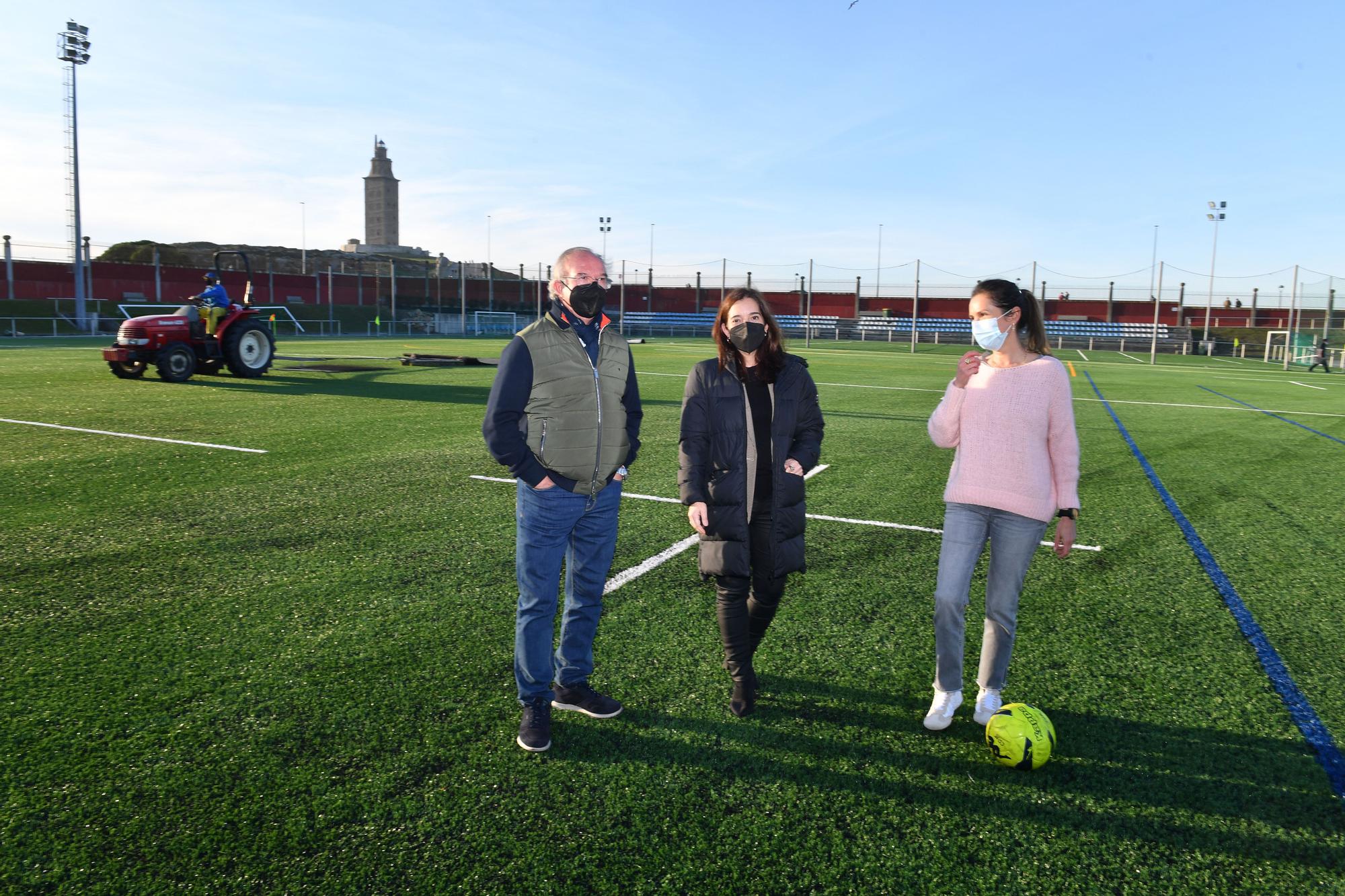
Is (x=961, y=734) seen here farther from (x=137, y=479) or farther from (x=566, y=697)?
(x=137, y=479)

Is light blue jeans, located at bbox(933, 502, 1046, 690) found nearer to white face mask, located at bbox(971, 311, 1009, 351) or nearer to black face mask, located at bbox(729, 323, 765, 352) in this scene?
white face mask, located at bbox(971, 311, 1009, 351)

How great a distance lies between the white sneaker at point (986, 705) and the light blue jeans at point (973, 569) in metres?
0.12

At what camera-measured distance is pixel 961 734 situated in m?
3.38

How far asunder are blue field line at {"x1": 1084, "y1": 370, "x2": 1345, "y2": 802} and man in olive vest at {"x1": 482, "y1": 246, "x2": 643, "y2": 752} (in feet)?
9.66

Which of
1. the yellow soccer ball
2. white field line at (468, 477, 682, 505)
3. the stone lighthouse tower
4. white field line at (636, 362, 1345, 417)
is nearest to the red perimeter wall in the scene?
white field line at (636, 362, 1345, 417)

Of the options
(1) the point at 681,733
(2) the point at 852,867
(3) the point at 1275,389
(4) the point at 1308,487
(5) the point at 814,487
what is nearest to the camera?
(2) the point at 852,867

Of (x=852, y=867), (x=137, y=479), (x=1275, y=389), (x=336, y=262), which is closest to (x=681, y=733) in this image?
(x=852, y=867)

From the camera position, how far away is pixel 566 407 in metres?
3.17

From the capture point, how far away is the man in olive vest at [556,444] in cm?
310

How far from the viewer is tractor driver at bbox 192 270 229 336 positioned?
14.5 metres

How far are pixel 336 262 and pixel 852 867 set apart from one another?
289ft

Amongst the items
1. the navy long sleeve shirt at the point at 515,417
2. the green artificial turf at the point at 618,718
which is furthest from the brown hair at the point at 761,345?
the green artificial turf at the point at 618,718

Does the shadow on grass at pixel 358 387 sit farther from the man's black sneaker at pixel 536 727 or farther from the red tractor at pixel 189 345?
the man's black sneaker at pixel 536 727

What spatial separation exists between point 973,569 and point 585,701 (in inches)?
66.6
